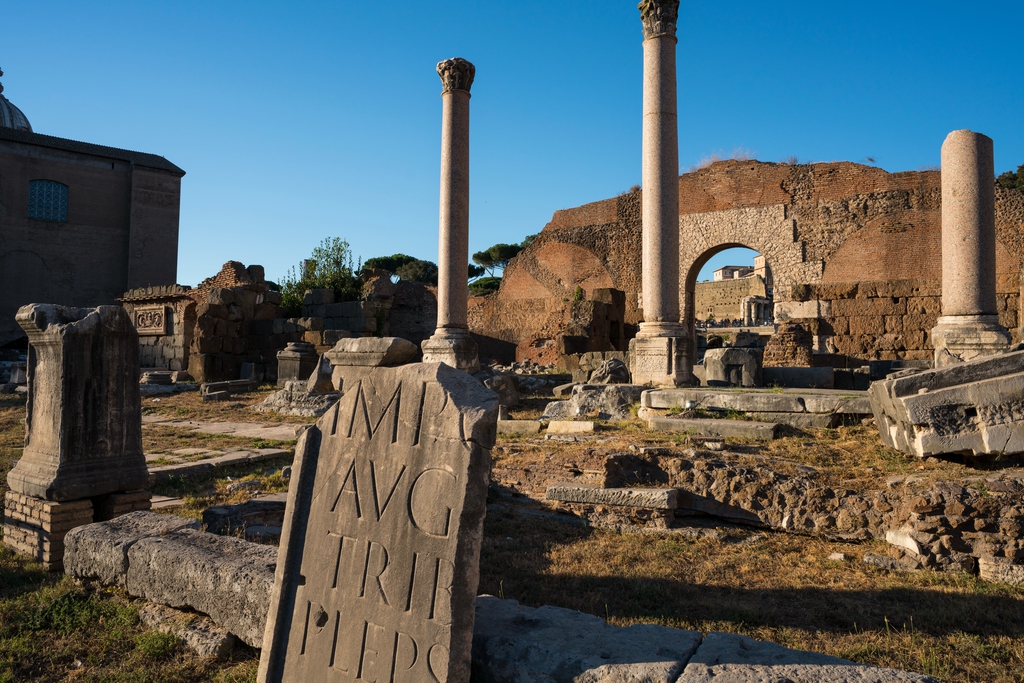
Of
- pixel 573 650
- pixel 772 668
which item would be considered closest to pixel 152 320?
pixel 573 650

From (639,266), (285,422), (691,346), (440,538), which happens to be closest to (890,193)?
(639,266)

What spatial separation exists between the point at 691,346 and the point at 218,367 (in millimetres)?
12938

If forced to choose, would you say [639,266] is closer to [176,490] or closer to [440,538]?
[176,490]

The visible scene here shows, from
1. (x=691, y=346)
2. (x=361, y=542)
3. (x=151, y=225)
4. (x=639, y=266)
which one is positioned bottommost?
(x=361, y=542)

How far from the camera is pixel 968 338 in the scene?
7781 mm

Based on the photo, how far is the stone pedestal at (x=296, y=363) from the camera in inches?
570

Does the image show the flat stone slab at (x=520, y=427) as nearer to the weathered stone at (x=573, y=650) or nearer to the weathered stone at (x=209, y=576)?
the weathered stone at (x=209, y=576)

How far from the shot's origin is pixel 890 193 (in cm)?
1783

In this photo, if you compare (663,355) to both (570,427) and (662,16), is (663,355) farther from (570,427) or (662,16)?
(662,16)

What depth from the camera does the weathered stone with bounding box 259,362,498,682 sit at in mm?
2037

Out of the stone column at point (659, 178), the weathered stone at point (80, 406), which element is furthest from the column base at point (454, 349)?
the weathered stone at point (80, 406)

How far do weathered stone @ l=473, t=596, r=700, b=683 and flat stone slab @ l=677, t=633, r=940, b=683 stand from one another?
0.24ft

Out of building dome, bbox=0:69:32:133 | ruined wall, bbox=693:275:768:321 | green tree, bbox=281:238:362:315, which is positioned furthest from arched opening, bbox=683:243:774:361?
building dome, bbox=0:69:32:133

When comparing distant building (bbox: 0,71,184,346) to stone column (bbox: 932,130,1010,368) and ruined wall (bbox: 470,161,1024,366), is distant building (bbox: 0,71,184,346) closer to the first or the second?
ruined wall (bbox: 470,161,1024,366)
